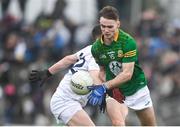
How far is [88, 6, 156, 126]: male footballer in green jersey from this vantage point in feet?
34.3

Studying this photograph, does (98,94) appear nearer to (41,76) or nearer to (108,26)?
(108,26)

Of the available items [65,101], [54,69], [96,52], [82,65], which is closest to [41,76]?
[54,69]

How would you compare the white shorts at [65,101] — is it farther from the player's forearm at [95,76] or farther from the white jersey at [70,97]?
the player's forearm at [95,76]

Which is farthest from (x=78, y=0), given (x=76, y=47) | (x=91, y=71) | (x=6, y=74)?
(x=91, y=71)

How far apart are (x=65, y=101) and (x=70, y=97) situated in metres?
0.09

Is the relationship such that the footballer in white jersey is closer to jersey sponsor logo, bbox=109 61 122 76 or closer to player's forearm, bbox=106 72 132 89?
jersey sponsor logo, bbox=109 61 122 76

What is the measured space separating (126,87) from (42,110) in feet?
20.2

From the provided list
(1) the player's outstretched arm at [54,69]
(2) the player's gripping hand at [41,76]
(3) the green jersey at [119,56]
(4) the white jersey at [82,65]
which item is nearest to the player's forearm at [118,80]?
(3) the green jersey at [119,56]

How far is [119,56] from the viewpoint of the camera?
10695 mm

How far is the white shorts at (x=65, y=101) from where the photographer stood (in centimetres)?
1140

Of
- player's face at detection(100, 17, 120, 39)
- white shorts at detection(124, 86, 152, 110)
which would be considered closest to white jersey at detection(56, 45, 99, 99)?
white shorts at detection(124, 86, 152, 110)

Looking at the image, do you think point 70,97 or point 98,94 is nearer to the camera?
point 98,94

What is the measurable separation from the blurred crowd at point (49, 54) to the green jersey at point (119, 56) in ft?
17.3

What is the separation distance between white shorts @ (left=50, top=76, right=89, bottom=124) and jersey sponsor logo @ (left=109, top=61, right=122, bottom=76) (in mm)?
678
